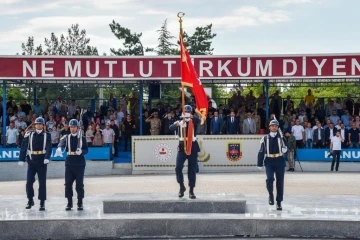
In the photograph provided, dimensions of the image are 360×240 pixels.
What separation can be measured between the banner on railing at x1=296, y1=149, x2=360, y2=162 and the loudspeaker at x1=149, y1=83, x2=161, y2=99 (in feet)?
20.6

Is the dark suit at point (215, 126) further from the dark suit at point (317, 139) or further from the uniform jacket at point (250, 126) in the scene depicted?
the dark suit at point (317, 139)

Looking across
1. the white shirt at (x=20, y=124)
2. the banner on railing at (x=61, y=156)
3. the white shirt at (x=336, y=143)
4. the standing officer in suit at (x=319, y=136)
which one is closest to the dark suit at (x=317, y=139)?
the standing officer in suit at (x=319, y=136)

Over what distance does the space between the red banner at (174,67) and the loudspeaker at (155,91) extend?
2.62 meters

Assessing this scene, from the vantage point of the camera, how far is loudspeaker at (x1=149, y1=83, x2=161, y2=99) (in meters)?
29.6

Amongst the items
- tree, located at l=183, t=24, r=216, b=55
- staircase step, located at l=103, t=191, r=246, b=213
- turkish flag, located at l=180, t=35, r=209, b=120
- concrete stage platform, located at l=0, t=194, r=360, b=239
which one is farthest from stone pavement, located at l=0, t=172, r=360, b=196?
tree, located at l=183, t=24, r=216, b=55

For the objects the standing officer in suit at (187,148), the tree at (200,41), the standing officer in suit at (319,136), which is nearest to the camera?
the standing officer in suit at (187,148)

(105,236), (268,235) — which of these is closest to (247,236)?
(268,235)

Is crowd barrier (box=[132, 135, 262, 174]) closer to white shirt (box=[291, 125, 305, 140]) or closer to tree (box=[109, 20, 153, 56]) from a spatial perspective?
white shirt (box=[291, 125, 305, 140])

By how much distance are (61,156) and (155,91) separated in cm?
528

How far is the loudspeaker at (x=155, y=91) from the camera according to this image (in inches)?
1166

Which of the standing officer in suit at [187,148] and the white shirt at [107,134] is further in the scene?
the white shirt at [107,134]

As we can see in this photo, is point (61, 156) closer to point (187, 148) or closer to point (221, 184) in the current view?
point (221, 184)

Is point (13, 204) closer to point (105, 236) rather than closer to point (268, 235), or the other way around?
point (105, 236)

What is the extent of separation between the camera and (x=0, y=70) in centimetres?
2661
